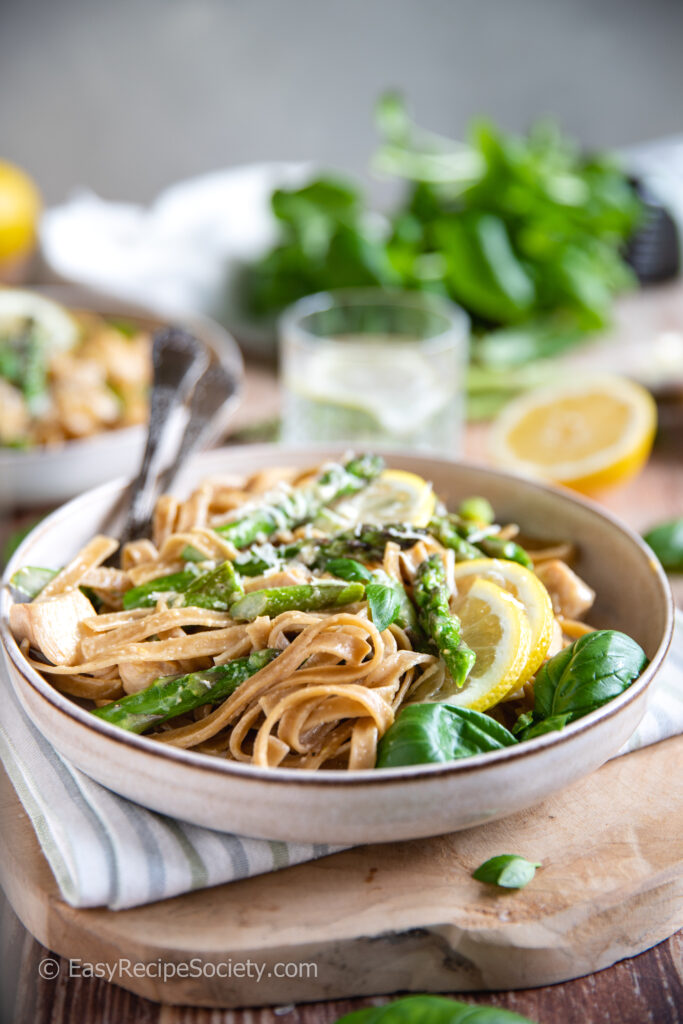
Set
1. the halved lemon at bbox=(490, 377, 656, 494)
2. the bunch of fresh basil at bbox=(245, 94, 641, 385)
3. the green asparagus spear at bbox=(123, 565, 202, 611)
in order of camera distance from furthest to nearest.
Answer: the bunch of fresh basil at bbox=(245, 94, 641, 385)
the halved lemon at bbox=(490, 377, 656, 494)
the green asparagus spear at bbox=(123, 565, 202, 611)

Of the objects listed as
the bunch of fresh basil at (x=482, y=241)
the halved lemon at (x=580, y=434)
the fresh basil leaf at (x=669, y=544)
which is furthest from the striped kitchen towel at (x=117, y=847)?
the bunch of fresh basil at (x=482, y=241)

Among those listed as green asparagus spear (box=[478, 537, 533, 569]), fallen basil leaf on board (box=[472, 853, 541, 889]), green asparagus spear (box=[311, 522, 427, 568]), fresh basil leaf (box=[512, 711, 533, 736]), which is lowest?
fallen basil leaf on board (box=[472, 853, 541, 889])

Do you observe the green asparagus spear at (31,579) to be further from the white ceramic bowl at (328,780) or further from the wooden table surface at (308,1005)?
the wooden table surface at (308,1005)

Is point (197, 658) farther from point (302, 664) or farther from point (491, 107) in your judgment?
point (491, 107)

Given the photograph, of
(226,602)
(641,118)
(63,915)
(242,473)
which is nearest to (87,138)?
(641,118)

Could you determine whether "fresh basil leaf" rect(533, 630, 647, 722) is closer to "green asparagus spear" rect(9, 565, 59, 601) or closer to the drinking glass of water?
"green asparagus spear" rect(9, 565, 59, 601)

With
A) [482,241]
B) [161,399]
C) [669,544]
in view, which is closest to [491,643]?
[669,544]

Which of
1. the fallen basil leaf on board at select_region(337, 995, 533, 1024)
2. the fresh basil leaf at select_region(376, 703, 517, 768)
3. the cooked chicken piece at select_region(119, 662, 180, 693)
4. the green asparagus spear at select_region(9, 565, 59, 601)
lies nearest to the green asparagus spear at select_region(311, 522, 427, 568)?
the cooked chicken piece at select_region(119, 662, 180, 693)
